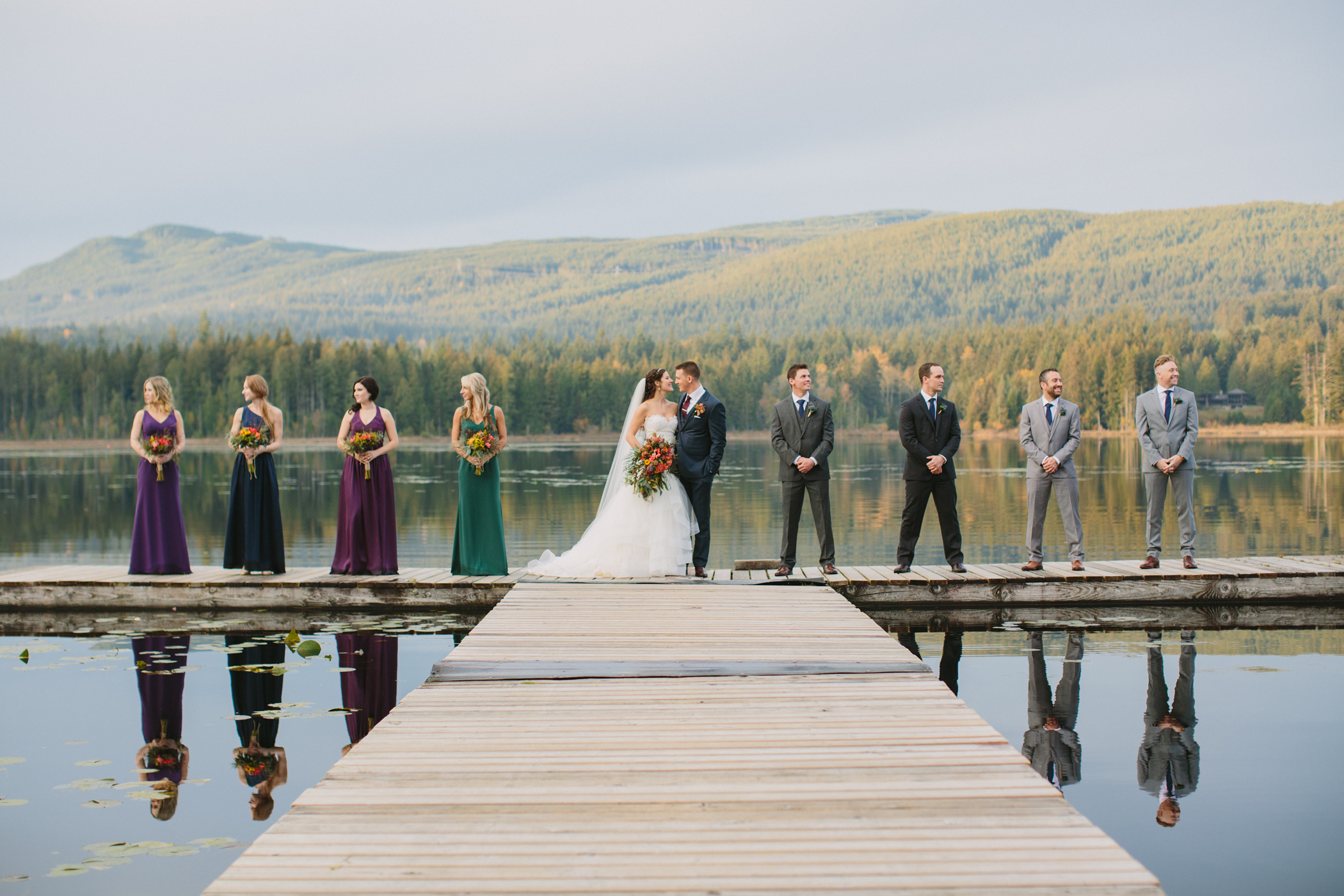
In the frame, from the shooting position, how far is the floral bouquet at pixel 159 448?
11891 mm

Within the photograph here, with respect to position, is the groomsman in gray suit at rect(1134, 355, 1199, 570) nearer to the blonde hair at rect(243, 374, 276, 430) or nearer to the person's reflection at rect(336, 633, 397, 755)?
the person's reflection at rect(336, 633, 397, 755)

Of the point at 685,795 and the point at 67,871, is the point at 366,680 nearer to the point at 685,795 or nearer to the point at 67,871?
the point at 67,871

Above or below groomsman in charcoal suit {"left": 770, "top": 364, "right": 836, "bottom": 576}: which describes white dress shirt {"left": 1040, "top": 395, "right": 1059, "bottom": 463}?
above

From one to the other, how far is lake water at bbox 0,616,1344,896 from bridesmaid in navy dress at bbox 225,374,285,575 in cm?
131

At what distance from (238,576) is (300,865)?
9167mm

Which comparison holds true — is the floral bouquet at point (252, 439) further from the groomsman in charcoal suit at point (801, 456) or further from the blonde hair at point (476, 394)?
the groomsman in charcoal suit at point (801, 456)

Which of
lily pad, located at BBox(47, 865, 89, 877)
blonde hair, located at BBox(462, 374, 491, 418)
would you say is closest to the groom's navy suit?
blonde hair, located at BBox(462, 374, 491, 418)

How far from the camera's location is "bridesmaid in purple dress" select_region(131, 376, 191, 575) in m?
12.0

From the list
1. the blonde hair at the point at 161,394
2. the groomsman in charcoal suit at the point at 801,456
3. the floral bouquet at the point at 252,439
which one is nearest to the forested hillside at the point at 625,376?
the blonde hair at the point at 161,394

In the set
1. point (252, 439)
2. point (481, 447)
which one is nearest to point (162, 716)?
point (252, 439)

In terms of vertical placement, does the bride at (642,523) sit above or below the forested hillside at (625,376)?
below

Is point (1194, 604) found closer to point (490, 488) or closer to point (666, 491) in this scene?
point (666, 491)

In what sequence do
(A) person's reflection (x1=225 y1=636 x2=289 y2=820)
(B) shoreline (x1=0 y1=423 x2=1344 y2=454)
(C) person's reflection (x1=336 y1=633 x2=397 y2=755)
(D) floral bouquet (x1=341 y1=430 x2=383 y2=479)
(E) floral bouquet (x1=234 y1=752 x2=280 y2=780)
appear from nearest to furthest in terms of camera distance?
(A) person's reflection (x1=225 y1=636 x2=289 y2=820) < (E) floral bouquet (x1=234 y1=752 x2=280 y2=780) < (C) person's reflection (x1=336 y1=633 x2=397 y2=755) < (D) floral bouquet (x1=341 y1=430 x2=383 y2=479) < (B) shoreline (x1=0 y1=423 x2=1344 y2=454)

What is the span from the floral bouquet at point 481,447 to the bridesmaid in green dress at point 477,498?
5cm
